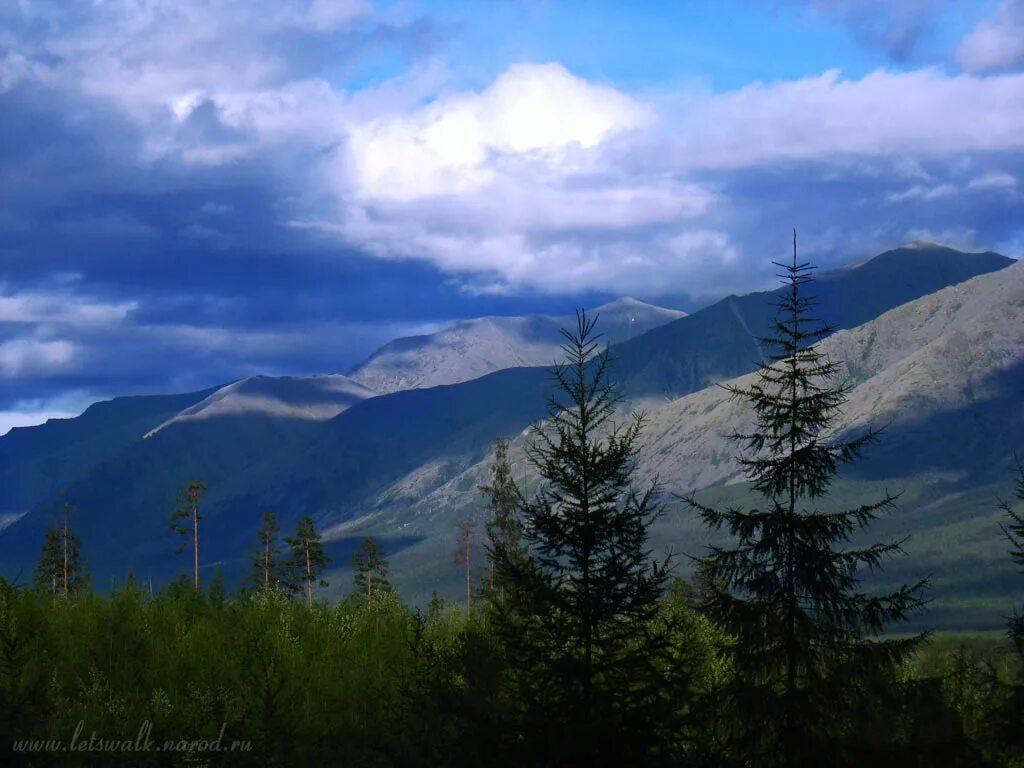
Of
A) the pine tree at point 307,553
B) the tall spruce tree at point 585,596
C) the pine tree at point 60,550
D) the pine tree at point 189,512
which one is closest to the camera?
the tall spruce tree at point 585,596

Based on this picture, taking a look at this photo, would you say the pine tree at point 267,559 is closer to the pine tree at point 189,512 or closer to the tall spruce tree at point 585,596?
the pine tree at point 189,512

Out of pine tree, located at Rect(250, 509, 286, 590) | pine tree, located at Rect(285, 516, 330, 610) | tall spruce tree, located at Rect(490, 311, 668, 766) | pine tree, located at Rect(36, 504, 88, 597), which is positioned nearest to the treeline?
tall spruce tree, located at Rect(490, 311, 668, 766)

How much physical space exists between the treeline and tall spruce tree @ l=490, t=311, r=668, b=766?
4 cm

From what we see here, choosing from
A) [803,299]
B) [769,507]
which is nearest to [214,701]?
[769,507]

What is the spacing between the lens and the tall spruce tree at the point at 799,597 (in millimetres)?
18812

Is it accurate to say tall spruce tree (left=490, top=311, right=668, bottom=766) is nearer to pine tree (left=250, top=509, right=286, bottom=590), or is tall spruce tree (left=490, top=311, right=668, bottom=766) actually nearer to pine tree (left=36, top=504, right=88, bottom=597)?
pine tree (left=36, top=504, right=88, bottom=597)

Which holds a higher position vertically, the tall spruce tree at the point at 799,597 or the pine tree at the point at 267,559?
the tall spruce tree at the point at 799,597

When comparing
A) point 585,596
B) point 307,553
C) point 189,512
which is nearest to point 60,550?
point 189,512

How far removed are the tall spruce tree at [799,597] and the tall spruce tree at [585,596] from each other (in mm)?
1920

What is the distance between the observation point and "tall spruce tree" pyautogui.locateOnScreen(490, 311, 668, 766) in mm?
16906

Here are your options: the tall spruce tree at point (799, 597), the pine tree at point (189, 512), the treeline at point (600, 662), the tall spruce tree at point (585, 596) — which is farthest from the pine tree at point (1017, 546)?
the pine tree at point (189, 512)

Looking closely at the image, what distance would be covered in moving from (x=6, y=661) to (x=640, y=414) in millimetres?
12099

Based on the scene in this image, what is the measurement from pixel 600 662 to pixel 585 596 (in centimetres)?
116

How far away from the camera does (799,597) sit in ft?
64.8
